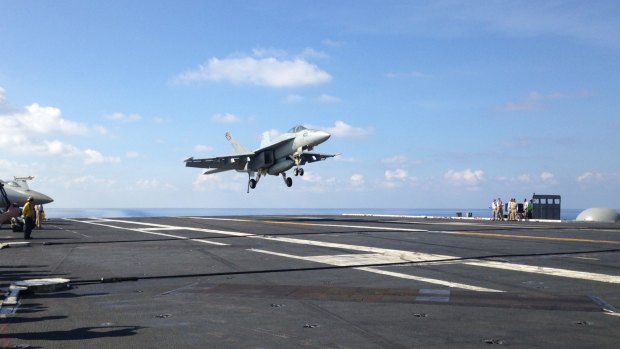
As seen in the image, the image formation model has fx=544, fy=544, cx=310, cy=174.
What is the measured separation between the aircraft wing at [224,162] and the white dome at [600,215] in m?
34.6

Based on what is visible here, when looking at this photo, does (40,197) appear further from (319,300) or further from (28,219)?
(319,300)

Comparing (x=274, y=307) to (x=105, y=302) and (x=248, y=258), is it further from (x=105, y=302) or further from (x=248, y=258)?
(x=248, y=258)

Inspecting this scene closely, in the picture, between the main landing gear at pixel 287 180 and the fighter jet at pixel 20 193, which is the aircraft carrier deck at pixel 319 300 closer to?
the fighter jet at pixel 20 193

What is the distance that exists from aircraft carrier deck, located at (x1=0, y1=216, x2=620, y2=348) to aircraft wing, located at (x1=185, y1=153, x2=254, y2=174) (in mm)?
34854

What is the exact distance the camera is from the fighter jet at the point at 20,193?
42.1m

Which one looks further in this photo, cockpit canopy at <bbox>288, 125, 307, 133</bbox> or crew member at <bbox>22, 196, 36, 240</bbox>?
cockpit canopy at <bbox>288, 125, 307, 133</bbox>

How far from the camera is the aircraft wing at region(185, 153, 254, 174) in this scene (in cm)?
5256

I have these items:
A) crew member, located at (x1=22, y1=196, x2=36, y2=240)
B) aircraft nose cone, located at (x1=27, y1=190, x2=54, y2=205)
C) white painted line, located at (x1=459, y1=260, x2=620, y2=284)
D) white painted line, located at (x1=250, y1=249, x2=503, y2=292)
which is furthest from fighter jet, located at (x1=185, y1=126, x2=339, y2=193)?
white painted line, located at (x1=459, y1=260, x2=620, y2=284)

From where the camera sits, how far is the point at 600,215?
180 ft

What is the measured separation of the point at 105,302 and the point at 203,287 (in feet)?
7.10

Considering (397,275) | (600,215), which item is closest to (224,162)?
(600,215)

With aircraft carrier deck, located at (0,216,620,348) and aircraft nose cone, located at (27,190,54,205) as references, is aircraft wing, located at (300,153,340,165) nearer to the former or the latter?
aircraft nose cone, located at (27,190,54,205)

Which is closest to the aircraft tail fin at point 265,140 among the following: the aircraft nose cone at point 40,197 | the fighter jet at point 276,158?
the fighter jet at point 276,158

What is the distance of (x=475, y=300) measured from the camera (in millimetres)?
9117
